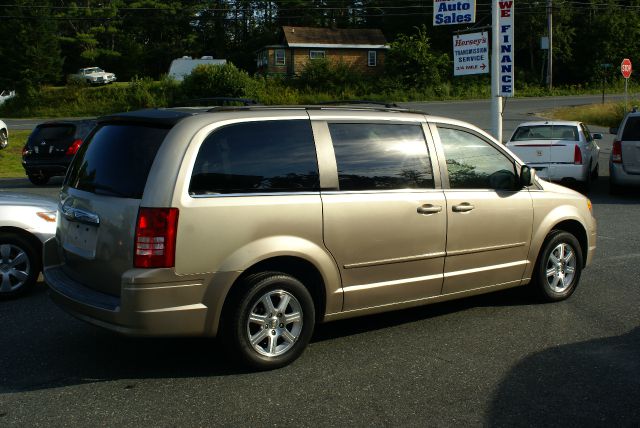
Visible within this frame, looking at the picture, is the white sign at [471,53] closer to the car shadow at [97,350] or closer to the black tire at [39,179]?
the car shadow at [97,350]

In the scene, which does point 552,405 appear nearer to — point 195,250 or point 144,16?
point 195,250

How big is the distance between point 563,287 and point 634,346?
4.64 feet

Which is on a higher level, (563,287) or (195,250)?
(195,250)

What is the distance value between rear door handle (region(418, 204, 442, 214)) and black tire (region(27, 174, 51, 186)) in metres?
14.4

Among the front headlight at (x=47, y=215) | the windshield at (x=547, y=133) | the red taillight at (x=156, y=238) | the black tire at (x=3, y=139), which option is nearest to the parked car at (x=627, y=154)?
the windshield at (x=547, y=133)

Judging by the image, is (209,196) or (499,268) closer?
(209,196)

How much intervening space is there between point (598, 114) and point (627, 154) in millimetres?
24187

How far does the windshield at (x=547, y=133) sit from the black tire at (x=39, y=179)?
11265mm

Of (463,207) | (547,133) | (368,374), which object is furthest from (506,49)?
(368,374)

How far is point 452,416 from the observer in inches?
166

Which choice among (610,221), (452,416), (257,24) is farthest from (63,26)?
(452,416)

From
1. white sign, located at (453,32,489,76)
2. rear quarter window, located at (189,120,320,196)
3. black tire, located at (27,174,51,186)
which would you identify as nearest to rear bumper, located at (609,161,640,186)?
white sign, located at (453,32,489,76)

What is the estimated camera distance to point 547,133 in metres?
15.6

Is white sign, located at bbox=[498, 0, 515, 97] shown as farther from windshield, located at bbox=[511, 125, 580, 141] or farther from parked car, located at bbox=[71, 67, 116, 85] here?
parked car, located at bbox=[71, 67, 116, 85]
